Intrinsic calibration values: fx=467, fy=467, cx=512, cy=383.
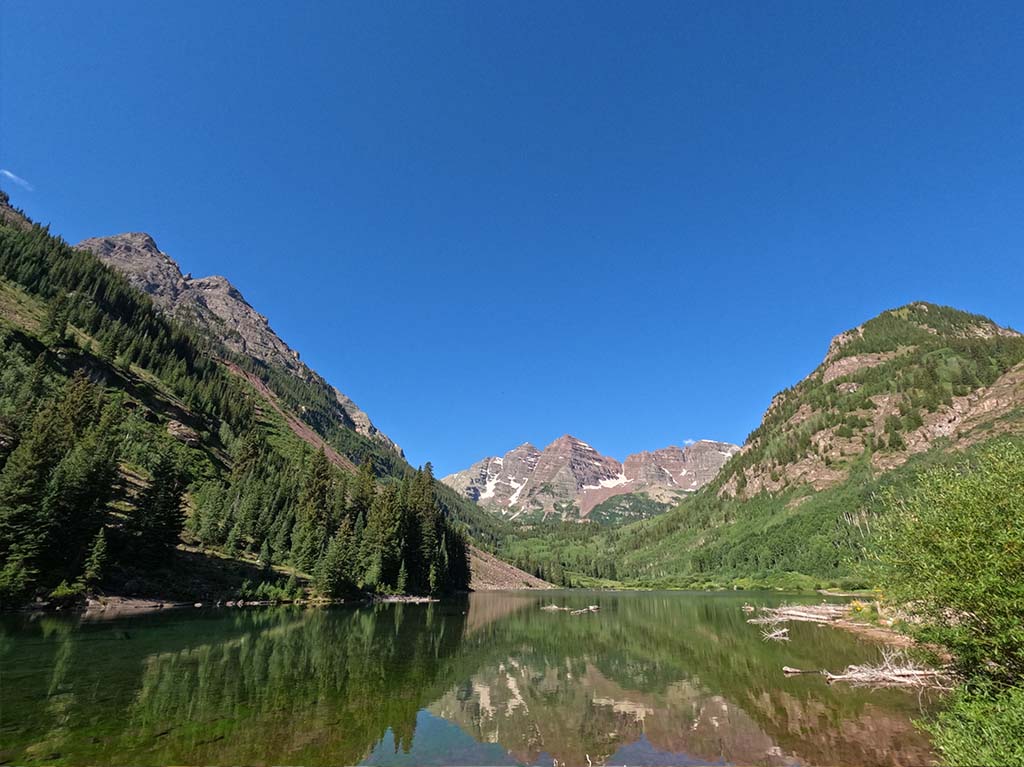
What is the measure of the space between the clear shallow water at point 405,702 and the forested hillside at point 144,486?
40.1ft

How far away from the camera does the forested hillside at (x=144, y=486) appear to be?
50188mm

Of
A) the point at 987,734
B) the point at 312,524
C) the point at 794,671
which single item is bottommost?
the point at 794,671

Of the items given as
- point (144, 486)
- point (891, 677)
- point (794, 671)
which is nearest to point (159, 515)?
point (144, 486)

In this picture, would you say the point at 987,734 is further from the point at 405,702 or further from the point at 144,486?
the point at 144,486

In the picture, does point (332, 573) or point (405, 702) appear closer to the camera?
point (405, 702)

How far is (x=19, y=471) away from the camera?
4597cm

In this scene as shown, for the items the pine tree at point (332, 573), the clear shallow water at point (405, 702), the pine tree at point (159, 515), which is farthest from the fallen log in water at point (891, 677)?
the pine tree at point (159, 515)

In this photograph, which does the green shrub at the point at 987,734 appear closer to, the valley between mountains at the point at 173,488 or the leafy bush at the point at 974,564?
the leafy bush at the point at 974,564

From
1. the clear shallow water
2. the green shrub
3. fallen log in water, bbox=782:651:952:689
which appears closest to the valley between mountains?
fallen log in water, bbox=782:651:952:689

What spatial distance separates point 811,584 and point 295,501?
162599mm

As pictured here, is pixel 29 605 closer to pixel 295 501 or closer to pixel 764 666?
pixel 295 501

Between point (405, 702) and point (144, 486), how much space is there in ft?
263

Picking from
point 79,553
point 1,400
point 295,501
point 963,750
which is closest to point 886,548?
point 963,750

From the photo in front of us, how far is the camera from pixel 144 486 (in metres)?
81.2
